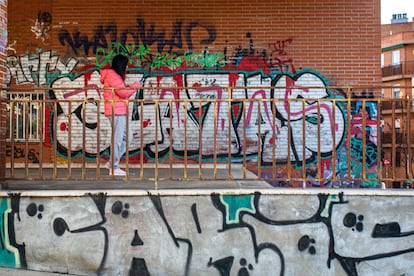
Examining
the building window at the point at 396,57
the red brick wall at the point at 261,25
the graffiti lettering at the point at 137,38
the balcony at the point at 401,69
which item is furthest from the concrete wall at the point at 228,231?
the building window at the point at 396,57

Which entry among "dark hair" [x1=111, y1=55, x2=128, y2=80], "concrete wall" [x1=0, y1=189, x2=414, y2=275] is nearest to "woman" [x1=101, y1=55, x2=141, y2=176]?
"dark hair" [x1=111, y1=55, x2=128, y2=80]

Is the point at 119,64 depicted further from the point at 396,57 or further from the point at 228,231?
the point at 396,57

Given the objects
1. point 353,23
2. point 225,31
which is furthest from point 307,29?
point 225,31

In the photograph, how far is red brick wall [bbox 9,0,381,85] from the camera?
921 centimetres

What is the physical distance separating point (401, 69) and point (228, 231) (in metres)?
43.0

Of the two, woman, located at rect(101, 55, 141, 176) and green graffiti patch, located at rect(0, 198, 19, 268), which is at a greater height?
woman, located at rect(101, 55, 141, 176)

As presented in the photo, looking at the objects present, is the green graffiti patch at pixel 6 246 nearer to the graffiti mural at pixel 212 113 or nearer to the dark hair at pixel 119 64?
the dark hair at pixel 119 64

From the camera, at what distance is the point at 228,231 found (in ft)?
15.9

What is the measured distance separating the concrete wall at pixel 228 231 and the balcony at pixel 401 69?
138 feet

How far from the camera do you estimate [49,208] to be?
16.1 feet

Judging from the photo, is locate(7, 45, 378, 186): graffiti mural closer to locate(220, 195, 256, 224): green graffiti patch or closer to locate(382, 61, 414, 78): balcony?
locate(220, 195, 256, 224): green graffiti patch

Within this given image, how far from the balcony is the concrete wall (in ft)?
138

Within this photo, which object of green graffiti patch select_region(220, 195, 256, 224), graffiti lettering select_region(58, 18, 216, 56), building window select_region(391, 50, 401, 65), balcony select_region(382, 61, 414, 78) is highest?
building window select_region(391, 50, 401, 65)

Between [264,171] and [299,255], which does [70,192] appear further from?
[264,171]
